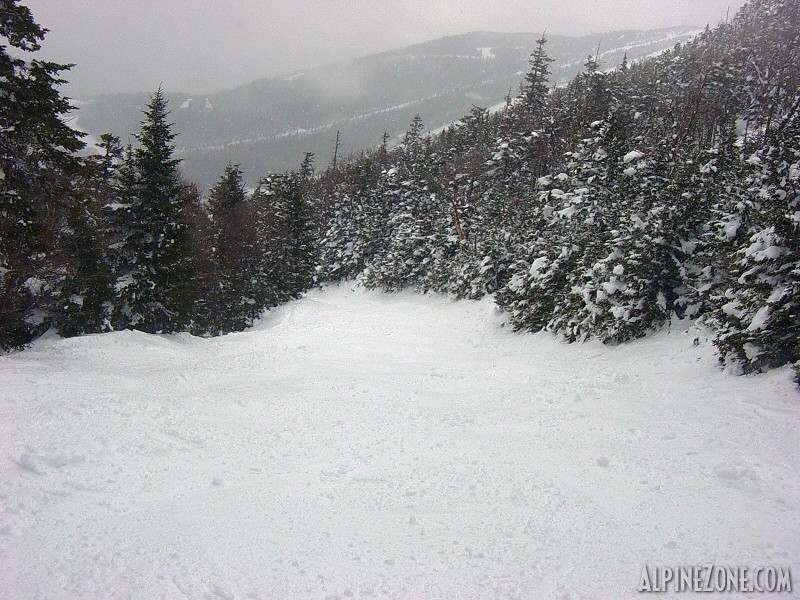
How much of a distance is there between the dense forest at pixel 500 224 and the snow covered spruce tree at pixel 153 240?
10cm

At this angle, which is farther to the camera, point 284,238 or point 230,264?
point 284,238

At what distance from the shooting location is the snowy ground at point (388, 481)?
165 inches

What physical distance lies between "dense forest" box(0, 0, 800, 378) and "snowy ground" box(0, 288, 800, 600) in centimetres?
249

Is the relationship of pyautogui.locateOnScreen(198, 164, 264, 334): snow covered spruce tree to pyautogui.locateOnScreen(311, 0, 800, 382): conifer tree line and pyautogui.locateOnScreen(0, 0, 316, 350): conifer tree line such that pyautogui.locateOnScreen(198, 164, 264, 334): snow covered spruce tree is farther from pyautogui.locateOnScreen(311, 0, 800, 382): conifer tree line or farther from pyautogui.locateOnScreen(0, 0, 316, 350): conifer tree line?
pyautogui.locateOnScreen(311, 0, 800, 382): conifer tree line

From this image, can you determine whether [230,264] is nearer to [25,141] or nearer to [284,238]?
[284,238]

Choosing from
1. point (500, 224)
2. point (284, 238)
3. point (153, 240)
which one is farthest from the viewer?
point (284, 238)

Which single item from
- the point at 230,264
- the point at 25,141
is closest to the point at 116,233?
the point at 230,264

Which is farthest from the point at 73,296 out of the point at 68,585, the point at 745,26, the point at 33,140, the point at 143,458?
the point at 745,26

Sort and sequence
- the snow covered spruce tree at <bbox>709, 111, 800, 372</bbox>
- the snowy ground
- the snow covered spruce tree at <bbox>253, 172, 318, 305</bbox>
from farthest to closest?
the snow covered spruce tree at <bbox>253, 172, 318, 305</bbox>
the snow covered spruce tree at <bbox>709, 111, 800, 372</bbox>
the snowy ground

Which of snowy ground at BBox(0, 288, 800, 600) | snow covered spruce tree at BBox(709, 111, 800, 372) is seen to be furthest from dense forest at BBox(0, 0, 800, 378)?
snowy ground at BBox(0, 288, 800, 600)

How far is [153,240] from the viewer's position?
Result: 865 inches

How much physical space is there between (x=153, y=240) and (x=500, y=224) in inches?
802

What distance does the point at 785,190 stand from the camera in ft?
29.0

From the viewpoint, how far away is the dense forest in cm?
1061
